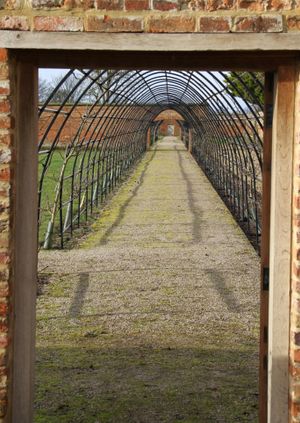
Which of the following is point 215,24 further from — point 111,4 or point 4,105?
point 4,105

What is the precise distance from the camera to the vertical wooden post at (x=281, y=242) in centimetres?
387

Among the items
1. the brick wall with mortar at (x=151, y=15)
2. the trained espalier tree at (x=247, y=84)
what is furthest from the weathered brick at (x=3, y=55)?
the trained espalier tree at (x=247, y=84)

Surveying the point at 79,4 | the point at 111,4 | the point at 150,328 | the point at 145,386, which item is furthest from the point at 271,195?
the point at 150,328

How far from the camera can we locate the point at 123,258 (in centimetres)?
1097

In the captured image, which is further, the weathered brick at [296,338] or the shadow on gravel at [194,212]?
the shadow on gravel at [194,212]

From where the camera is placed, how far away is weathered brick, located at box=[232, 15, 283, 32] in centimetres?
357

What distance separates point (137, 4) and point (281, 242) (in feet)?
4.85

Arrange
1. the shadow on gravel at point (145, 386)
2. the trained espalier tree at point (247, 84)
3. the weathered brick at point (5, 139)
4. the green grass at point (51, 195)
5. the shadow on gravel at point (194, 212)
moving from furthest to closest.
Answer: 1. the shadow on gravel at point (194, 212)
2. the green grass at point (51, 195)
3. the trained espalier tree at point (247, 84)
4. the shadow on gravel at point (145, 386)
5. the weathered brick at point (5, 139)

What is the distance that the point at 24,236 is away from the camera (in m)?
3.94

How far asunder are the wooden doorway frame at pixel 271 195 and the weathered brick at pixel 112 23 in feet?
0.64

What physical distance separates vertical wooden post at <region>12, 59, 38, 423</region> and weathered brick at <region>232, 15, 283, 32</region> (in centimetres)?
115

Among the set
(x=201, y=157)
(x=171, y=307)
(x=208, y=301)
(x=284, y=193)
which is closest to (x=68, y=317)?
(x=171, y=307)

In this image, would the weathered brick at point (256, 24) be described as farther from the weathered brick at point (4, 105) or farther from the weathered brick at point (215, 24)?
the weathered brick at point (4, 105)

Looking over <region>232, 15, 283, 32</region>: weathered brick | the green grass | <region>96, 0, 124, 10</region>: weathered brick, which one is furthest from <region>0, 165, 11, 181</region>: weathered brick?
the green grass
